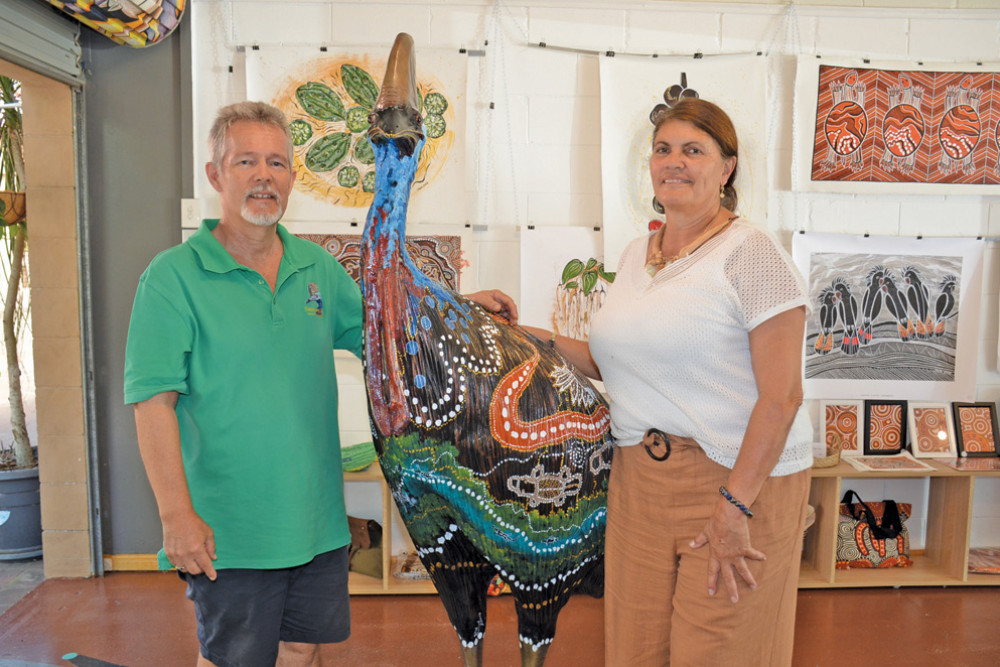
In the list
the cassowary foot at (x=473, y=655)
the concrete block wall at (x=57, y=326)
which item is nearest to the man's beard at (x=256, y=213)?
the cassowary foot at (x=473, y=655)

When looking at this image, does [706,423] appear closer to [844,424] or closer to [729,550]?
[729,550]

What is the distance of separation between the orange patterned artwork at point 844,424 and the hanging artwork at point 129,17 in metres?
3.26

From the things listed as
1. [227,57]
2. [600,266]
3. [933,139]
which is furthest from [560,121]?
[933,139]

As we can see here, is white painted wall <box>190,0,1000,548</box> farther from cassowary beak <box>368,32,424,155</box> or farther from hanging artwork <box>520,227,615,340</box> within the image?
cassowary beak <box>368,32,424,155</box>

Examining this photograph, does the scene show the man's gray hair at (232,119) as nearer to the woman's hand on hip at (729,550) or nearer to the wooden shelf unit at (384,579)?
the woman's hand on hip at (729,550)

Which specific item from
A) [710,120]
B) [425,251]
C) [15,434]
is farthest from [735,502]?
[15,434]

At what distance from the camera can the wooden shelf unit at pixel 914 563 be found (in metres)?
3.05

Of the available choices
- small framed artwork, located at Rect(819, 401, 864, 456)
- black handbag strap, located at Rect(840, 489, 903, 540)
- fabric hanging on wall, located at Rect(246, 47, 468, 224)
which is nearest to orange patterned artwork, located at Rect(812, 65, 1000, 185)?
small framed artwork, located at Rect(819, 401, 864, 456)

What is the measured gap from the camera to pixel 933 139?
3.21 meters

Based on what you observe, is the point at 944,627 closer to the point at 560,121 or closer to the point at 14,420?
the point at 560,121

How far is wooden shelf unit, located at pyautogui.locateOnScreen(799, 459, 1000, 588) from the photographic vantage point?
3.05 metres

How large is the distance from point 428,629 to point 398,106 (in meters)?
2.09

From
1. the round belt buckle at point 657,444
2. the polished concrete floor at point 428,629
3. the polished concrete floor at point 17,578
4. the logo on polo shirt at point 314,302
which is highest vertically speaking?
the logo on polo shirt at point 314,302

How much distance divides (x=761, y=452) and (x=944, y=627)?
218cm
